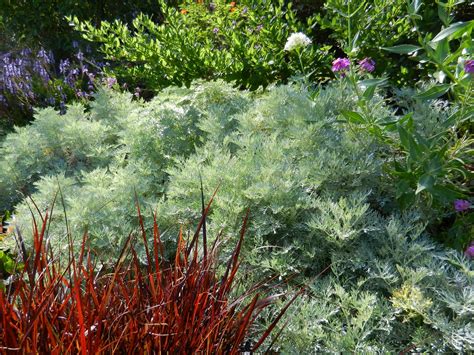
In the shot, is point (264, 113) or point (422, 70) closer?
point (264, 113)

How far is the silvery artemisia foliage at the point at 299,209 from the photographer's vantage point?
1994 mm

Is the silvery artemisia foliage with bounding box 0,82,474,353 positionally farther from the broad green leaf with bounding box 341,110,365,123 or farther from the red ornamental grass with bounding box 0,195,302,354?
the red ornamental grass with bounding box 0,195,302,354

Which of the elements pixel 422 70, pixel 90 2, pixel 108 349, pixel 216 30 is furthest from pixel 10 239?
pixel 90 2

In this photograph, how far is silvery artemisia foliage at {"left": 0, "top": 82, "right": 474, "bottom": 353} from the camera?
1994mm

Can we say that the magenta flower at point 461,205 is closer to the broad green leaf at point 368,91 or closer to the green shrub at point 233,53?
the broad green leaf at point 368,91

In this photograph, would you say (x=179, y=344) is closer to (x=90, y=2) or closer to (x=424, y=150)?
(x=424, y=150)

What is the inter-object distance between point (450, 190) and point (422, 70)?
5.68 feet

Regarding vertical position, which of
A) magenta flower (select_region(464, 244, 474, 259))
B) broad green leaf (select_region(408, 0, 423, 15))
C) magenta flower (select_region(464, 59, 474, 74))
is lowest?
magenta flower (select_region(464, 244, 474, 259))

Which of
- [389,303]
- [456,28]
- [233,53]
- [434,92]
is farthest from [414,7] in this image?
[233,53]

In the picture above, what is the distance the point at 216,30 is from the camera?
15.2 ft

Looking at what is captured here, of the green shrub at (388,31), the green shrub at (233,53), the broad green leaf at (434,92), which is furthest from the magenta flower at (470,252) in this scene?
the green shrub at (233,53)

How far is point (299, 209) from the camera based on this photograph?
242 centimetres

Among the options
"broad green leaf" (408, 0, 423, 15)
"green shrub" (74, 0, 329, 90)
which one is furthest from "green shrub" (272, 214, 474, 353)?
"green shrub" (74, 0, 329, 90)

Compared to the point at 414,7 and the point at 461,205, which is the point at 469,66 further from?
the point at 461,205
